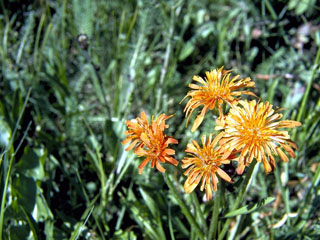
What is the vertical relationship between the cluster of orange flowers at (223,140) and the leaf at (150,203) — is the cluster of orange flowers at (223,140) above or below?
above

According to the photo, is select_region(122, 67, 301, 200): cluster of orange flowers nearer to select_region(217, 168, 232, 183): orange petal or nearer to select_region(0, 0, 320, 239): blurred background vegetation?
select_region(217, 168, 232, 183): orange petal

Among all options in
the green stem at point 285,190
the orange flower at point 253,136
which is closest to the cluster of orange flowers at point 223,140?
the orange flower at point 253,136

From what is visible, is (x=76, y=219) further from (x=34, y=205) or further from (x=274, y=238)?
(x=274, y=238)

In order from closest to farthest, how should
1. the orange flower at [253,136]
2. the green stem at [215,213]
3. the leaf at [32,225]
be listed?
1. the orange flower at [253,136]
2. the green stem at [215,213]
3. the leaf at [32,225]

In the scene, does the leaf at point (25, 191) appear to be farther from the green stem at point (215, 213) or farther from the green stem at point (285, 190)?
the green stem at point (285, 190)

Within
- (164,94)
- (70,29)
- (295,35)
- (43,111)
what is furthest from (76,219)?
(295,35)

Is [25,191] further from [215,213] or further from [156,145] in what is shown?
[215,213]

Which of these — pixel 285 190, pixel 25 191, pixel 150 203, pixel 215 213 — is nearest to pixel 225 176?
pixel 215 213

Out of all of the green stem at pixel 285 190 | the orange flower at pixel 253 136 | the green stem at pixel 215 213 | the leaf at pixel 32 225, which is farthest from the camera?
the green stem at pixel 285 190
